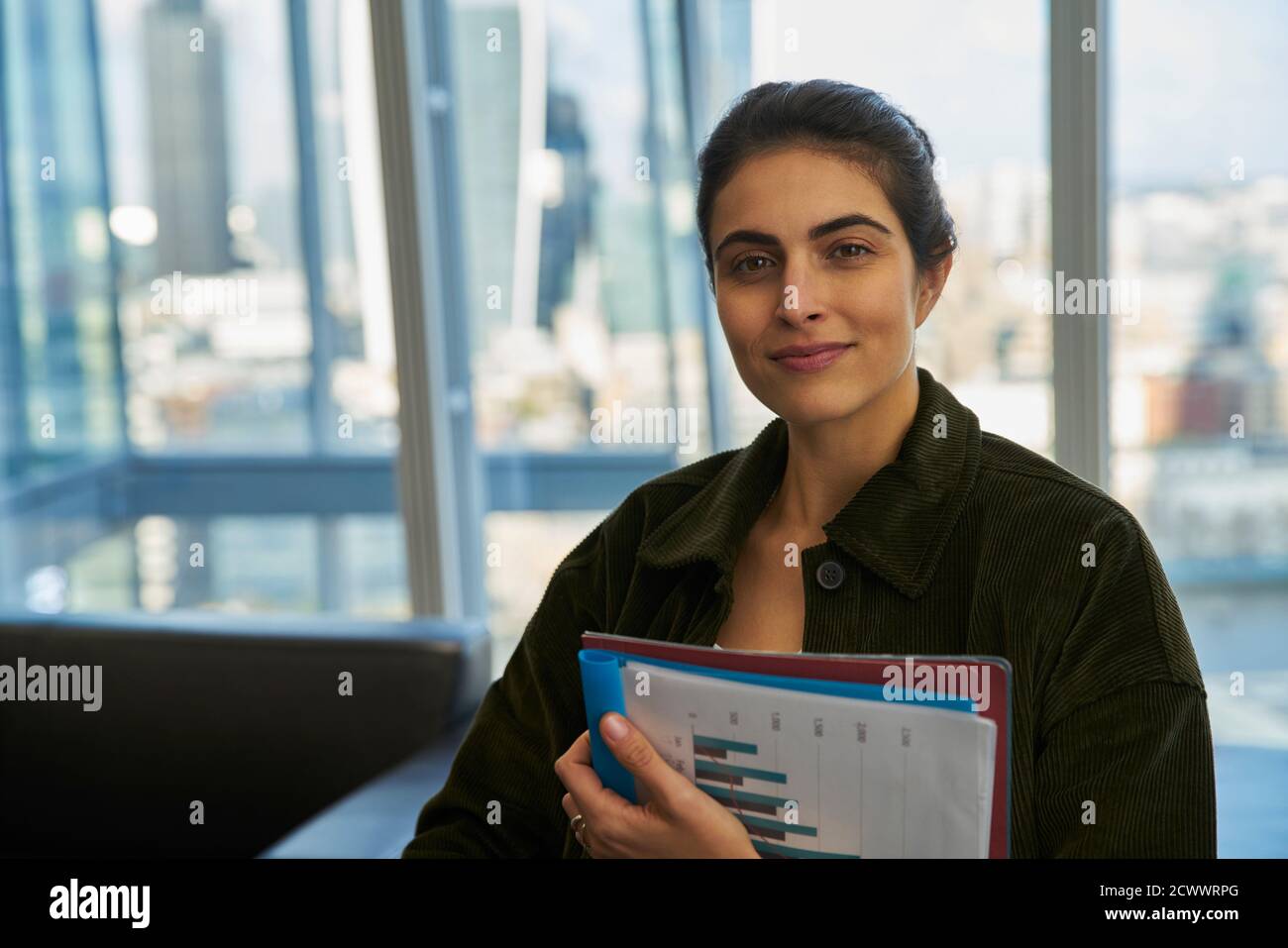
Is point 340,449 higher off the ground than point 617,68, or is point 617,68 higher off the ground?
point 617,68

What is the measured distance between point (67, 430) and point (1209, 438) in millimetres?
3532

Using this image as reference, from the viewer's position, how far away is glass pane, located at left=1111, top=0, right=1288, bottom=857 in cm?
274

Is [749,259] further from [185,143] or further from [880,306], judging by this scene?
[185,143]

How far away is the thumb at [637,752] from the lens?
3.14 ft

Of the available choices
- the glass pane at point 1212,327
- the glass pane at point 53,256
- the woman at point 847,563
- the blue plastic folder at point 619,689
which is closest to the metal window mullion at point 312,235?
the glass pane at point 53,256

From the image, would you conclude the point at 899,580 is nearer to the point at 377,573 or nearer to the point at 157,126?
the point at 377,573

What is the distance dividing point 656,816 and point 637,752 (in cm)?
6

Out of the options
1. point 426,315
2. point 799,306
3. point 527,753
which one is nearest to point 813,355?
point 799,306

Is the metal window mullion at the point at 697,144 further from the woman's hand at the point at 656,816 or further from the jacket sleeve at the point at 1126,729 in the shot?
the woman's hand at the point at 656,816

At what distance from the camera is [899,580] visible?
3.89 ft

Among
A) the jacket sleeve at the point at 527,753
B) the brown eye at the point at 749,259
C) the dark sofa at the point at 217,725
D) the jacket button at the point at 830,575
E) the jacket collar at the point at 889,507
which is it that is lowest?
the dark sofa at the point at 217,725

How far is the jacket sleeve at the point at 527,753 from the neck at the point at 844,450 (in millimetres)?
254

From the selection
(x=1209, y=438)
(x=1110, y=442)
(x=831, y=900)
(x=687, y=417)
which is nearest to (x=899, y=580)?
(x=831, y=900)

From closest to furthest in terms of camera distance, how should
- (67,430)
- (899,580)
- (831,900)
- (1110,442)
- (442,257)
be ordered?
(831,900) < (899,580) < (1110,442) < (442,257) < (67,430)
